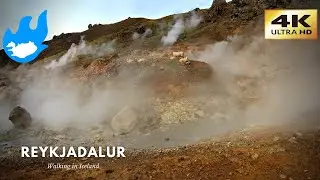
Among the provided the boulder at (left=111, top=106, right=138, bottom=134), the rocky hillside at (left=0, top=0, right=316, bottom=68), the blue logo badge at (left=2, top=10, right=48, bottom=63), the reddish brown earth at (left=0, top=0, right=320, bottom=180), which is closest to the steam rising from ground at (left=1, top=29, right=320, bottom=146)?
the boulder at (left=111, top=106, right=138, bottom=134)

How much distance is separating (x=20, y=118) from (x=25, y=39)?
186 centimetres

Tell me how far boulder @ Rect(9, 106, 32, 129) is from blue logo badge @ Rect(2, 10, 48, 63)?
124 centimetres

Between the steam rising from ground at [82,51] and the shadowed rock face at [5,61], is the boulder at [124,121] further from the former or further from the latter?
the steam rising from ground at [82,51]

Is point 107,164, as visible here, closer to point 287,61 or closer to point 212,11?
point 287,61

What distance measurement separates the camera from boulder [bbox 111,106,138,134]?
10728 millimetres

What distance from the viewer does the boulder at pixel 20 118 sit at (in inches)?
439

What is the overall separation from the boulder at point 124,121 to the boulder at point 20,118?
2.01 metres

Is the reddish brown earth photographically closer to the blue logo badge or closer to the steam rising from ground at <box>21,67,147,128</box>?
the steam rising from ground at <box>21,67,147,128</box>

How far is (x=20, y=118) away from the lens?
1120 centimetres

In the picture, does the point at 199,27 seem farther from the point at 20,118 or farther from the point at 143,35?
the point at 20,118

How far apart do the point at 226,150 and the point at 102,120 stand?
3014 millimetres

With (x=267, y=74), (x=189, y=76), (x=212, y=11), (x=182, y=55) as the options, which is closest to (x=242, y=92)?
(x=267, y=74)

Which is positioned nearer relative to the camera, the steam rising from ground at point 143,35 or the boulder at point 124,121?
the boulder at point 124,121

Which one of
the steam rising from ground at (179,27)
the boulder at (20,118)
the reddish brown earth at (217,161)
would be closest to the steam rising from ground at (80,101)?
the boulder at (20,118)
